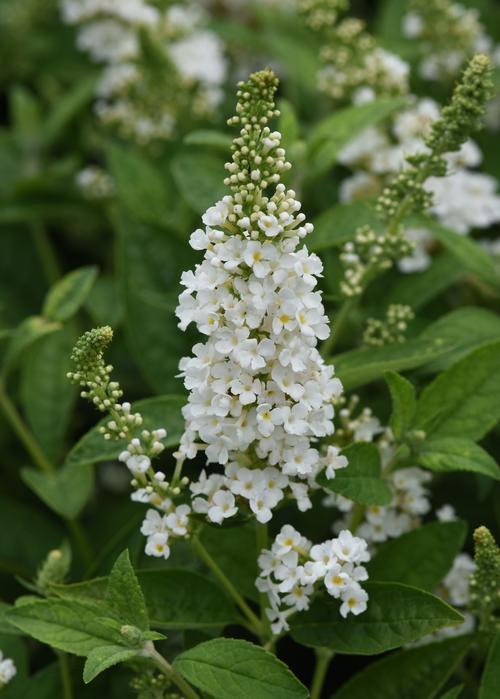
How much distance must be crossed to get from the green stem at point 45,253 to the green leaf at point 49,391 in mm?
518

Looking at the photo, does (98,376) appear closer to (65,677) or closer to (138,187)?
(65,677)

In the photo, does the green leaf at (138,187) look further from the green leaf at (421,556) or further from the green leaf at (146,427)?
the green leaf at (421,556)

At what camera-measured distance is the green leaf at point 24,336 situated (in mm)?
2361

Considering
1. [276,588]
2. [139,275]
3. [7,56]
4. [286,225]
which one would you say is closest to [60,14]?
[7,56]

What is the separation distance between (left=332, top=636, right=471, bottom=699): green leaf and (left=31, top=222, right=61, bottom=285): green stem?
1716mm

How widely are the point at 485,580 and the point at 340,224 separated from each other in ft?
3.13

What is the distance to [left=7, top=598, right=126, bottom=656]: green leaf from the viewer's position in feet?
5.58

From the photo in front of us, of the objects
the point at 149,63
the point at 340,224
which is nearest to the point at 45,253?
the point at 149,63

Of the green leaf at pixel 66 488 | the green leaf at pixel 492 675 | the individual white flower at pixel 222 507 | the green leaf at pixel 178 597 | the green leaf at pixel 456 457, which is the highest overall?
the individual white flower at pixel 222 507

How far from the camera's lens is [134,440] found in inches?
66.9

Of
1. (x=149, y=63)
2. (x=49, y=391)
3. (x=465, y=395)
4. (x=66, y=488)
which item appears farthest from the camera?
(x=149, y=63)

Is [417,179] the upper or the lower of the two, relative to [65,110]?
upper

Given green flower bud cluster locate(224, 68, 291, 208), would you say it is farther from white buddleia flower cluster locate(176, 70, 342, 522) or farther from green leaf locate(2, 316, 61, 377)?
green leaf locate(2, 316, 61, 377)

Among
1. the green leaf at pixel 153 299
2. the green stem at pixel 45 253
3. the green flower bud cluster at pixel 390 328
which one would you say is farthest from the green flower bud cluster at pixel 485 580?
the green stem at pixel 45 253
